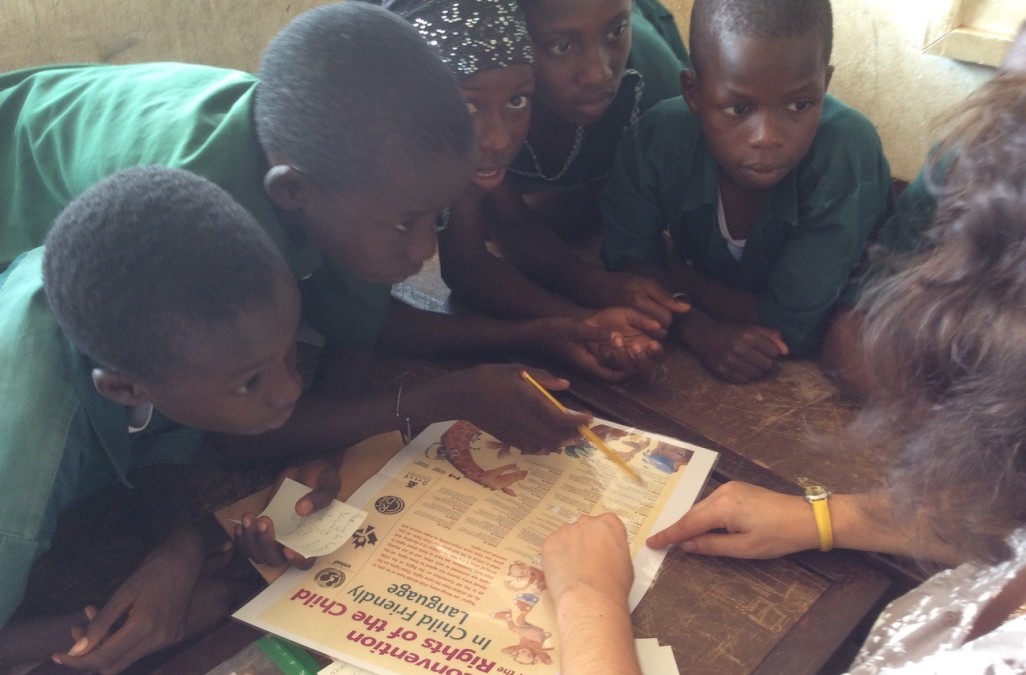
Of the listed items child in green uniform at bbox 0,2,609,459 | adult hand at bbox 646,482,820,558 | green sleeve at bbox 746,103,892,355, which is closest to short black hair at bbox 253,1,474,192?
child in green uniform at bbox 0,2,609,459

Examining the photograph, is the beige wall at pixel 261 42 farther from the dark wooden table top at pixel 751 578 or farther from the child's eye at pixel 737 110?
the dark wooden table top at pixel 751 578

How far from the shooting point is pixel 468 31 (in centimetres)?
118

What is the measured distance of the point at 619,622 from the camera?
0.82 meters

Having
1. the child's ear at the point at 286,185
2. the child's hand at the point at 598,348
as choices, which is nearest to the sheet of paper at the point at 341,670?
the child's ear at the point at 286,185

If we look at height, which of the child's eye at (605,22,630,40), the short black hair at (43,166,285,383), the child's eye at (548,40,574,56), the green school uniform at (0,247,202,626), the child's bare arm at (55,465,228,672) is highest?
the child's eye at (605,22,630,40)

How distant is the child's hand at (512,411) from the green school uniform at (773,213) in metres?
0.46

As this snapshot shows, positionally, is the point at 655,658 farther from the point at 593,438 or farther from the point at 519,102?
the point at 519,102

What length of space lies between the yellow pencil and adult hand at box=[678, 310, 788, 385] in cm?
31

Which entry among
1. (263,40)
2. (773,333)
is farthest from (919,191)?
(263,40)

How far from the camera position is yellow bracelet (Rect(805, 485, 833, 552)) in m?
0.95

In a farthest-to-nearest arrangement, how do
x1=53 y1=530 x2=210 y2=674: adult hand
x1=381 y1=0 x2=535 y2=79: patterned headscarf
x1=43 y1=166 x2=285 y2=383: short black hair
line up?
x1=381 y1=0 x2=535 y2=79: patterned headscarf → x1=53 y1=530 x2=210 y2=674: adult hand → x1=43 y1=166 x2=285 y2=383: short black hair

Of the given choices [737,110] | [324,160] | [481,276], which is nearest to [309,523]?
[324,160]

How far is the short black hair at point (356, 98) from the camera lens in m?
0.91

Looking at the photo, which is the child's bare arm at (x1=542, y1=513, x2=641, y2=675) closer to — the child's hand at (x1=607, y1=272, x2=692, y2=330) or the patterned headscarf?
the child's hand at (x1=607, y1=272, x2=692, y2=330)
